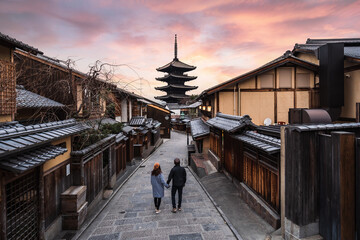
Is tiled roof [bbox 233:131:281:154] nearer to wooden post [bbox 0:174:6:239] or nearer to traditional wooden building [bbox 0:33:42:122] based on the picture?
wooden post [bbox 0:174:6:239]

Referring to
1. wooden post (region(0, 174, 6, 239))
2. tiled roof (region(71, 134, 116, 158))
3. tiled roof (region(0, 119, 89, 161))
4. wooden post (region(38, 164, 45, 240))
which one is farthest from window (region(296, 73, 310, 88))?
wooden post (region(0, 174, 6, 239))

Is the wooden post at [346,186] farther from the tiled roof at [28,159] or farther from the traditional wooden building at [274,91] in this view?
the traditional wooden building at [274,91]

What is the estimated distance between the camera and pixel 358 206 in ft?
12.8

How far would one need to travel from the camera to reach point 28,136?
471cm

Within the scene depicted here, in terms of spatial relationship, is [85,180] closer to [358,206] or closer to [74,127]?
[74,127]

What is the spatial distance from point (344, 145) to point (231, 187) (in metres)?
7.19

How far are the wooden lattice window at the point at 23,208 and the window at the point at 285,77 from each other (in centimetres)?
1704

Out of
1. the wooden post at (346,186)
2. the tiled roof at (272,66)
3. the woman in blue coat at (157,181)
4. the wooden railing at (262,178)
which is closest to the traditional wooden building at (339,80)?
the tiled roof at (272,66)

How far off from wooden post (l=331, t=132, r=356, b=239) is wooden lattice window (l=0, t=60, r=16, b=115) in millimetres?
10305

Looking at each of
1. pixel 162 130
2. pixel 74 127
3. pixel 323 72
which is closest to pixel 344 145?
pixel 74 127

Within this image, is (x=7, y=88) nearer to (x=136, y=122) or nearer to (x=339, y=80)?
(x=136, y=122)

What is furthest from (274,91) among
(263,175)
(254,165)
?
(263,175)

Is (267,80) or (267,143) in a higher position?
(267,80)

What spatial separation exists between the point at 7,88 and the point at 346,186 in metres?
10.9
